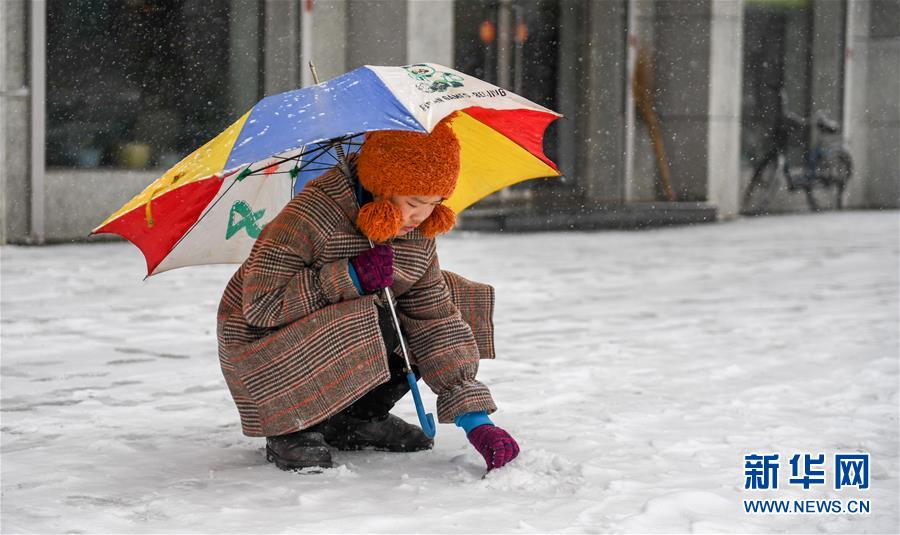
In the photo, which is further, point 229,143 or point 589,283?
point 589,283

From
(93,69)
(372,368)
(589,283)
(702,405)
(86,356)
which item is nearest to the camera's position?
(372,368)

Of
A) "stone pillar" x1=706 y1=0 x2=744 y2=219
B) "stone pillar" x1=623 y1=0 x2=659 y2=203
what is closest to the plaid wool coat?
"stone pillar" x1=706 y1=0 x2=744 y2=219

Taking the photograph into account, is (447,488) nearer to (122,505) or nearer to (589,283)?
(122,505)

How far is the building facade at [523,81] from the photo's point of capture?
32.4 feet

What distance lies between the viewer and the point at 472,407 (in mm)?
3469

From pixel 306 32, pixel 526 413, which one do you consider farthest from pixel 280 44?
pixel 526 413

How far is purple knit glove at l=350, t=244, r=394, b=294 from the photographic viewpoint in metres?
3.32

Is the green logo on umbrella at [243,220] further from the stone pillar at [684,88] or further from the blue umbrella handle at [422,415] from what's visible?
the stone pillar at [684,88]

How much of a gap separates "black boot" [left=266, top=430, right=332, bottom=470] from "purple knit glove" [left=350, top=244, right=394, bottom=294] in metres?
0.50

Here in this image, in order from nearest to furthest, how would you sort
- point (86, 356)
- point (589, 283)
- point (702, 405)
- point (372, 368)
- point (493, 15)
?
1. point (372, 368)
2. point (702, 405)
3. point (86, 356)
4. point (589, 283)
5. point (493, 15)

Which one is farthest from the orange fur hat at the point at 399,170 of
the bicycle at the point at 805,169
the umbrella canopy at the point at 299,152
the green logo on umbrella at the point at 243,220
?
the bicycle at the point at 805,169

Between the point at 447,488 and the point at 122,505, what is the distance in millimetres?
867

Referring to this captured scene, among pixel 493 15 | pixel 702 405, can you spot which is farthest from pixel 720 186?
pixel 702 405

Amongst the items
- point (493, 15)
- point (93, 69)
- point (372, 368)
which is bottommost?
point (372, 368)
